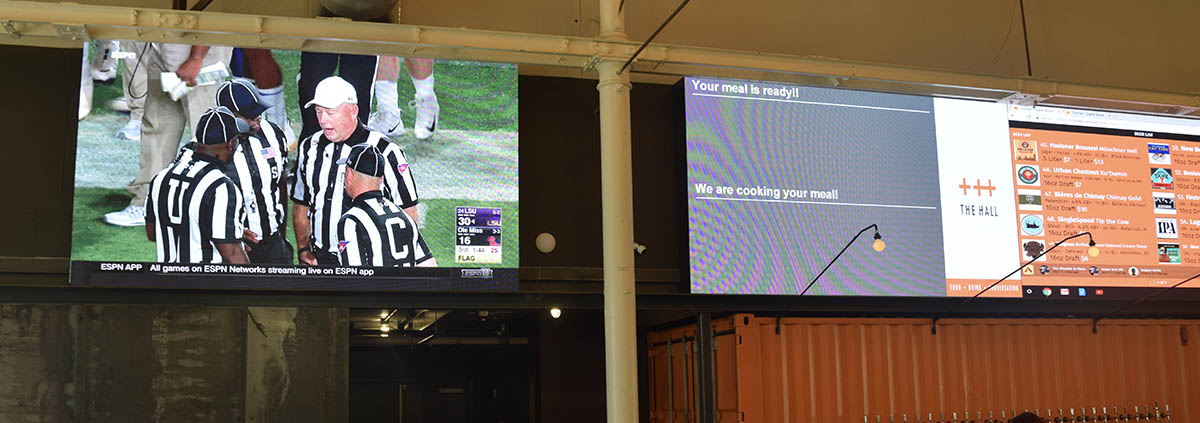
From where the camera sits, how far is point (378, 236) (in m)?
7.11

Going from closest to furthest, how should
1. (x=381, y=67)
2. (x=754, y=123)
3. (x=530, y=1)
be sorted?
(x=381, y=67) < (x=754, y=123) < (x=530, y=1)

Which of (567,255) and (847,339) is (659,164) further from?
(847,339)

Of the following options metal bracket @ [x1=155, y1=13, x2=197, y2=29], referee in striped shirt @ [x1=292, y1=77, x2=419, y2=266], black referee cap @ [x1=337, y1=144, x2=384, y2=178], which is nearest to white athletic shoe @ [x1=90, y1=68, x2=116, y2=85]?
metal bracket @ [x1=155, y1=13, x2=197, y2=29]

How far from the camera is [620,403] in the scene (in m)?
6.61

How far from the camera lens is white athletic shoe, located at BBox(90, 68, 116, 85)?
6.88m

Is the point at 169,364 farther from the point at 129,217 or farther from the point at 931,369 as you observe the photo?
the point at 931,369

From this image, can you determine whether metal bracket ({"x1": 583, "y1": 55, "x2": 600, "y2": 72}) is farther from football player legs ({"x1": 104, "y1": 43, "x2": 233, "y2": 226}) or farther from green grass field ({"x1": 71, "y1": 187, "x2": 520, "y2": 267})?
green grass field ({"x1": 71, "y1": 187, "x2": 520, "y2": 267})

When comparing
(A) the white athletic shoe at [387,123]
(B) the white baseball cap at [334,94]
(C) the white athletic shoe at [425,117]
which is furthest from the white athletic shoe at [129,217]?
(C) the white athletic shoe at [425,117]

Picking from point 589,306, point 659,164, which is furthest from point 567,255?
point 659,164

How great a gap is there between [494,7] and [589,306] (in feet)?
7.71

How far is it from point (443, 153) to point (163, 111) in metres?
1.73

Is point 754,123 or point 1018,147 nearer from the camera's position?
point 754,123

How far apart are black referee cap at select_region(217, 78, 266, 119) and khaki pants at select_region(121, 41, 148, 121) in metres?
0.45

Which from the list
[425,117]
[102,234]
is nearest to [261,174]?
[102,234]
